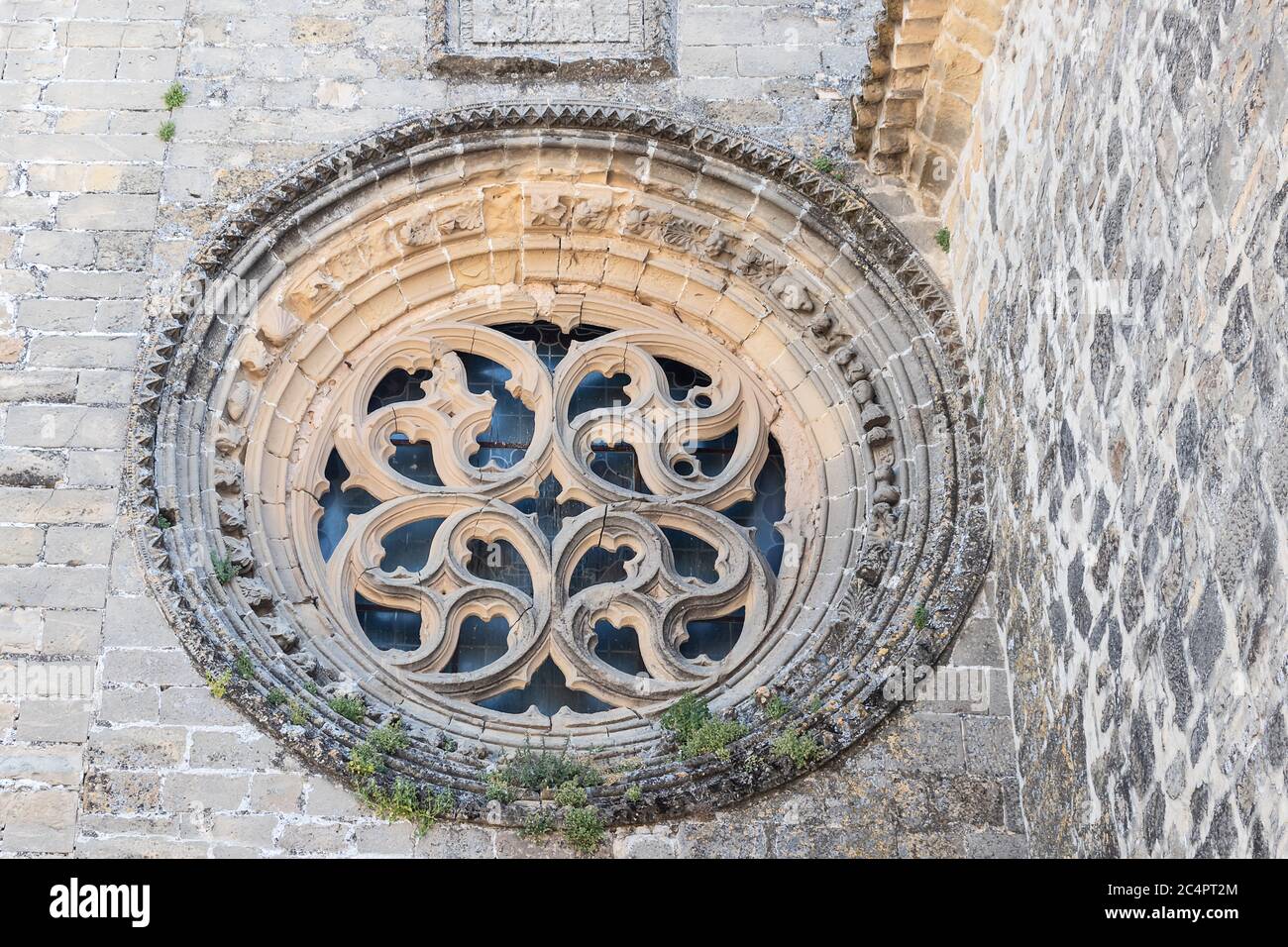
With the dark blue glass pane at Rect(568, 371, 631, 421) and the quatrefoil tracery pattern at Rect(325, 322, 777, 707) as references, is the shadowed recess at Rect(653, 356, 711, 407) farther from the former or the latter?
the dark blue glass pane at Rect(568, 371, 631, 421)

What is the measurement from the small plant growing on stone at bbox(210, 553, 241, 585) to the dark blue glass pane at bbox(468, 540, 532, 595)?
3.48ft

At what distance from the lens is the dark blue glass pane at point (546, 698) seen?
8.31 m

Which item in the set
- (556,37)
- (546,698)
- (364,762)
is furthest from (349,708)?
(556,37)

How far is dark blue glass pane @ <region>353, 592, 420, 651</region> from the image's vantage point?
8500 millimetres

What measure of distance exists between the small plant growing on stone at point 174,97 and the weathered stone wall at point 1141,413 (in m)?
3.82

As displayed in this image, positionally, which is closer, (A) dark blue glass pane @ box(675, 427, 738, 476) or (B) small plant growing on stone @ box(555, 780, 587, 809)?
(B) small plant growing on stone @ box(555, 780, 587, 809)

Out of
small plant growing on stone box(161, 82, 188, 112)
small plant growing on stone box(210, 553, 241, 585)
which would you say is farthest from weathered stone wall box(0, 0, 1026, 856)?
small plant growing on stone box(210, 553, 241, 585)

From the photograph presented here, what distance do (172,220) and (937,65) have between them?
349 centimetres

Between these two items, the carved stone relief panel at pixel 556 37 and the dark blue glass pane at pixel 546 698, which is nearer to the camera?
the dark blue glass pane at pixel 546 698

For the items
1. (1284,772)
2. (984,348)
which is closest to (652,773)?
(984,348)

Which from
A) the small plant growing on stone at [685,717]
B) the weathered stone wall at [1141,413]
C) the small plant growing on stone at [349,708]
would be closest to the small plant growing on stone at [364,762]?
the small plant growing on stone at [349,708]

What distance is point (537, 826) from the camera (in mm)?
7398

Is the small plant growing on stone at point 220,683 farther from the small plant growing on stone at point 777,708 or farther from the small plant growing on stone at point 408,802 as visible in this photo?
the small plant growing on stone at point 777,708

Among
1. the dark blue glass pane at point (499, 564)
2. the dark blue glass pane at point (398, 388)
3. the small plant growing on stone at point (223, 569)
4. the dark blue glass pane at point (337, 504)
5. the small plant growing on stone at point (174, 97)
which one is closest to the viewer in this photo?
the small plant growing on stone at point (223, 569)
